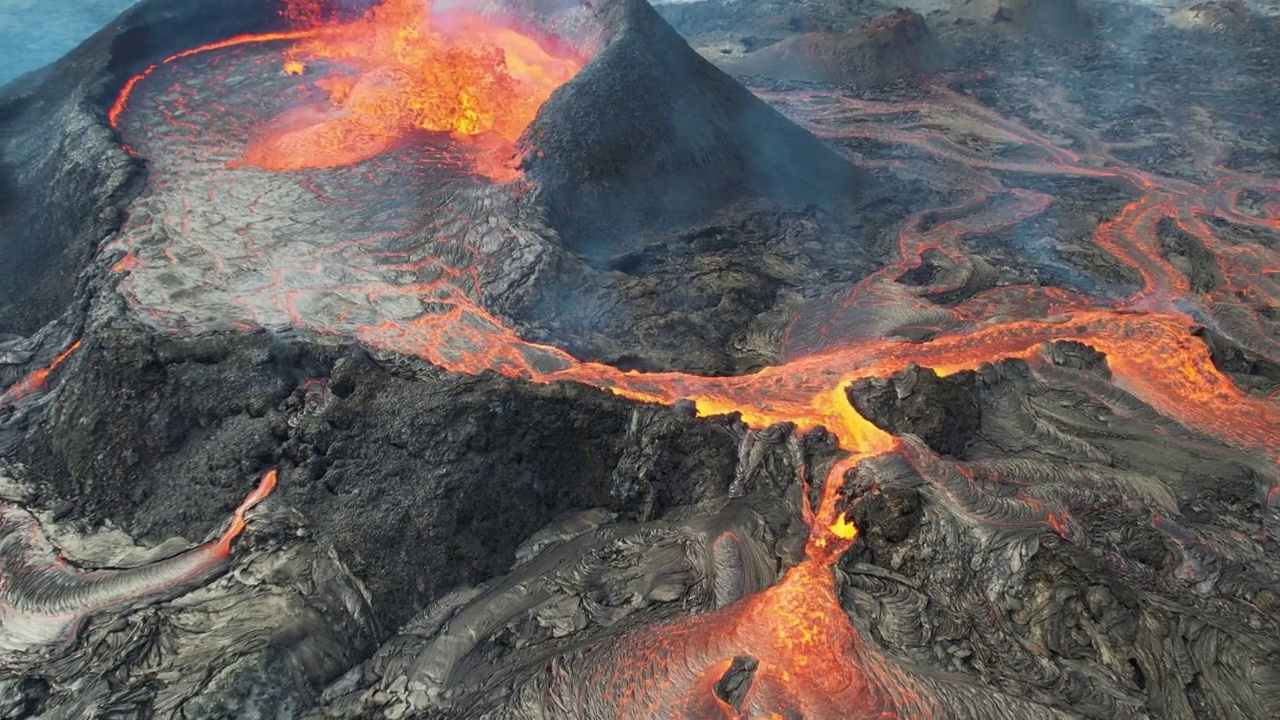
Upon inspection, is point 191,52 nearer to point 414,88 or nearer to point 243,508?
point 414,88

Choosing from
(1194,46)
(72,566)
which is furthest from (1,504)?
(1194,46)

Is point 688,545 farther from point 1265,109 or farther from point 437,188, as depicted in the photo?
point 1265,109

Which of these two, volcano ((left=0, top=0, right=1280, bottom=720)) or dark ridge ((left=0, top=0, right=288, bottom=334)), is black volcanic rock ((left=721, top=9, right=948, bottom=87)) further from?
dark ridge ((left=0, top=0, right=288, bottom=334))

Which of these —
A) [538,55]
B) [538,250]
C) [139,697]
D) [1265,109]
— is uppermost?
[538,55]

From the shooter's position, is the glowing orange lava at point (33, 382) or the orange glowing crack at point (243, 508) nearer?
the orange glowing crack at point (243, 508)

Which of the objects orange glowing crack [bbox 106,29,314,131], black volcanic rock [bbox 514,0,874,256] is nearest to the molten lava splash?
orange glowing crack [bbox 106,29,314,131]

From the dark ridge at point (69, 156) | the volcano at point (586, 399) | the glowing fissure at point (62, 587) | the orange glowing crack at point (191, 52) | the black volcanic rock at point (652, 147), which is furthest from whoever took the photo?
the orange glowing crack at point (191, 52)

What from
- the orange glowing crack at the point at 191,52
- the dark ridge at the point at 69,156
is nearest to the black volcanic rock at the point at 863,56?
the orange glowing crack at the point at 191,52

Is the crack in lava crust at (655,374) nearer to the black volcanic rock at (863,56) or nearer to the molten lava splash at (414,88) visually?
the molten lava splash at (414,88)
